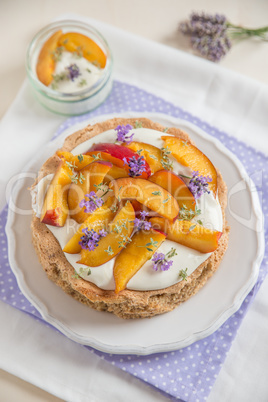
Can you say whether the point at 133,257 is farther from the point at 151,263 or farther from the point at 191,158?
the point at 191,158

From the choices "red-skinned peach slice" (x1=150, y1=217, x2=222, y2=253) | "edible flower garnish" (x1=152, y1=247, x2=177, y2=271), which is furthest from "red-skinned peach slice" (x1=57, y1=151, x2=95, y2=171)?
"edible flower garnish" (x1=152, y1=247, x2=177, y2=271)

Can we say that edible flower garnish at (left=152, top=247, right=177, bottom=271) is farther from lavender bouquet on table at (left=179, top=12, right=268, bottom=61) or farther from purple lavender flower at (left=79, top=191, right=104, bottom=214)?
lavender bouquet on table at (left=179, top=12, right=268, bottom=61)

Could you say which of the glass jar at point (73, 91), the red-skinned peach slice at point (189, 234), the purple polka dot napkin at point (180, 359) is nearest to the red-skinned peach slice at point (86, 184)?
the red-skinned peach slice at point (189, 234)

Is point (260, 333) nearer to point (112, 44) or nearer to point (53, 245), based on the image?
point (53, 245)

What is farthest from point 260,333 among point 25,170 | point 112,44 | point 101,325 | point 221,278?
point 112,44

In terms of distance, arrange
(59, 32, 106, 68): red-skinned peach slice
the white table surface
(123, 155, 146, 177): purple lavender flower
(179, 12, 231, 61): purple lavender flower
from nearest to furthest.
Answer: (123, 155, 146, 177): purple lavender flower → (59, 32, 106, 68): red-skinned peach slice → (179, 12, 231, 61): purple lavender flower → the white table surface

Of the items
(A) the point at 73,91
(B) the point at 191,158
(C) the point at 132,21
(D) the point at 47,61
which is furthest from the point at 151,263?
(C) the point at 132,21
